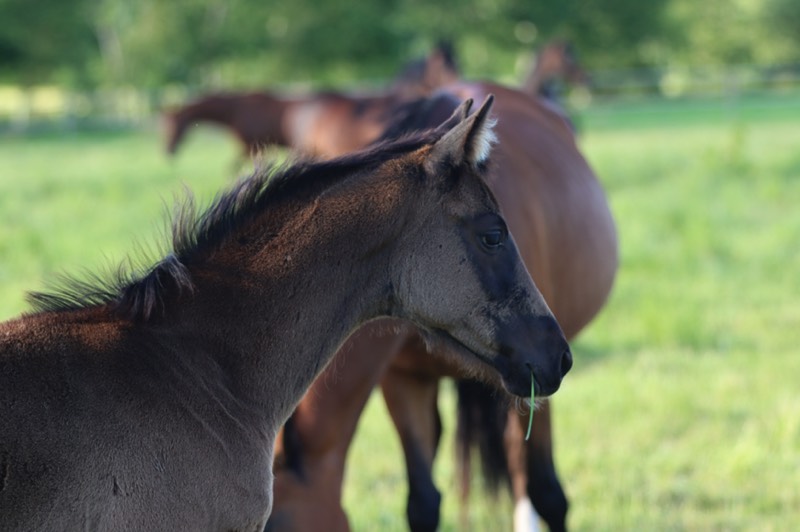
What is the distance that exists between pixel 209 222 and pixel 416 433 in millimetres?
1675

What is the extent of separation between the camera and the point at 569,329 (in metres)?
5.09

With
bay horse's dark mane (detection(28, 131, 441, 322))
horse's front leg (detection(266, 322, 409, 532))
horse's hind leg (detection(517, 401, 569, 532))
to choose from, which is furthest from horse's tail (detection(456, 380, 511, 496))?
bay horse's dark mane (detection(28, 131, 441, 322))

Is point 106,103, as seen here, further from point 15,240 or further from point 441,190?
point 441,190

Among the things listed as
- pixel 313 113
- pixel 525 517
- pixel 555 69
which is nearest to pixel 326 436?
pixel 525 517

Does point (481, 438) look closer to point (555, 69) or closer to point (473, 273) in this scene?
point (473, 273)

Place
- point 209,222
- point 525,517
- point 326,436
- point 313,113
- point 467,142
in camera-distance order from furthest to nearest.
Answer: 1. point 313,113
2. point 525,517
3. point 326,436
4. point 209,222
5. point 467,142

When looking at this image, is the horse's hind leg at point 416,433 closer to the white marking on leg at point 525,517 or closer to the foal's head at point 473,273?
the white marking on leg at point 525,517

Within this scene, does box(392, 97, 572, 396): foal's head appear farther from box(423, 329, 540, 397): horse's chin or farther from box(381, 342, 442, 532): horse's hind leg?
box(381, 342, 442, 532): horse's hind leg

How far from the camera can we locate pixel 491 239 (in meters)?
3.11

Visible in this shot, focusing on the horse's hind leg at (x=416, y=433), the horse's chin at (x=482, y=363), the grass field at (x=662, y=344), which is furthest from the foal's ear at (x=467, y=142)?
the horse's hind leg at (x=416, y=433)

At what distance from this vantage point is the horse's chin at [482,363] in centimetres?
314

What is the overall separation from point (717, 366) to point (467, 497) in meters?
3.01

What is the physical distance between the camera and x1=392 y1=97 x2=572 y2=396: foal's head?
311 centimetres

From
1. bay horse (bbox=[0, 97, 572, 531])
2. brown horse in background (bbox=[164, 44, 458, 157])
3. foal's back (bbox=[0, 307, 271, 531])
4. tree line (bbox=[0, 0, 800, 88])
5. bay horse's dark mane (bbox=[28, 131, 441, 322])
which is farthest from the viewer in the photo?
tree line (bbox=[0, 0, 800, 88])
